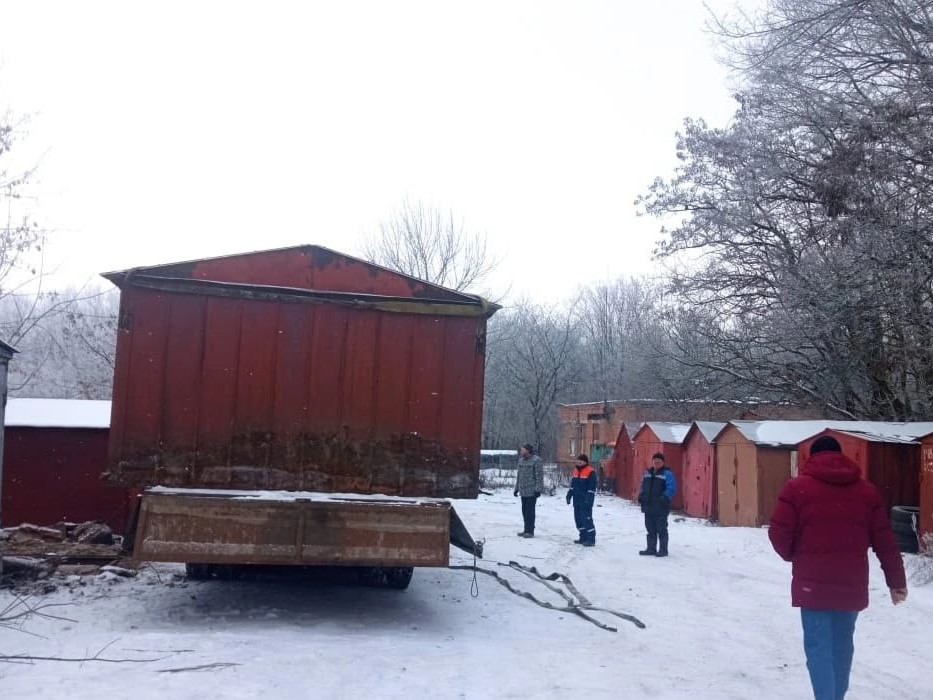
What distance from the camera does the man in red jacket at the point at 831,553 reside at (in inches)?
199

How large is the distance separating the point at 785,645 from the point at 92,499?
9.56 meters

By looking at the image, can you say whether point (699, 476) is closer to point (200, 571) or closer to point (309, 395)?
point (200, 571)

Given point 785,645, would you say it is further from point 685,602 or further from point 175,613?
point 175,613

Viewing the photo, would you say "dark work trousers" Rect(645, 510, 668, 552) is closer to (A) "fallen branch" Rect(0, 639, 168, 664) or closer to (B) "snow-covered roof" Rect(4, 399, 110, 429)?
(B) "snow-covered roof" Rect(4, 399, 110, 429)

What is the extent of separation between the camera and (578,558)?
1321 centimetres

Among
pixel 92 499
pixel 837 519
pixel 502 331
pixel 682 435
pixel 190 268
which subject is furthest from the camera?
pixel 502 331

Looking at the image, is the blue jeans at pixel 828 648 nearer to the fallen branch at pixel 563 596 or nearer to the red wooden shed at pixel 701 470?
the fallen branch at pixel 563 596

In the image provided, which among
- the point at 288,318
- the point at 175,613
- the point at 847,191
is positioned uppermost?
the point at 847,191

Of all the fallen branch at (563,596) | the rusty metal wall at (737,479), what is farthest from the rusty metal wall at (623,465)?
the fallen branch at (563,596)

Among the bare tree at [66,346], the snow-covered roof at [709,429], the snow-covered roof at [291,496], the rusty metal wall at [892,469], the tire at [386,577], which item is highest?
the bare tree at [66,346]

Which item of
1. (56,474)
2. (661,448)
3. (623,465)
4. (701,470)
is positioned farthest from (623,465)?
(56,474)

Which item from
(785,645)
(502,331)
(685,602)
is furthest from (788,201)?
(502,331)

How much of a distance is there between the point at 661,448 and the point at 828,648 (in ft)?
66.2

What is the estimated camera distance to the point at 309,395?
332 inches
